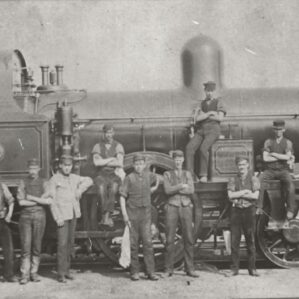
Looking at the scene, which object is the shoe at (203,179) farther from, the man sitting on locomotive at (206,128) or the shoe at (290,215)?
the shoe at (290,215)

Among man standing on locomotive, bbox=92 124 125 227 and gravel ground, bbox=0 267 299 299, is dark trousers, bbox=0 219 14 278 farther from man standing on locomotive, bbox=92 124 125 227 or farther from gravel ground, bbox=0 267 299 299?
man standing on locomotive, bbox=92 124 125 227

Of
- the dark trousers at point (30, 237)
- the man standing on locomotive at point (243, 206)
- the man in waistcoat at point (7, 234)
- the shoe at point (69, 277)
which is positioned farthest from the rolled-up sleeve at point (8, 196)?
the man standing on locomotive at point (243, 206)

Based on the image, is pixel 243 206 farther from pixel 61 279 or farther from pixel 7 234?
pixel 7 234

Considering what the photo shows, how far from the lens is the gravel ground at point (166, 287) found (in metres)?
6.74

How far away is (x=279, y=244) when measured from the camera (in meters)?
8.39

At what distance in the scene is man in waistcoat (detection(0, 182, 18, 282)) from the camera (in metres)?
7.34

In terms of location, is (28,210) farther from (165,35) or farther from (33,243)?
(165,35)

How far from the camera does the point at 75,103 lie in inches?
346

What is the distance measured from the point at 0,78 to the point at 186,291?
3.70 meters

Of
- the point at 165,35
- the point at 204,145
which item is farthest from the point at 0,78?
the point at 165,35

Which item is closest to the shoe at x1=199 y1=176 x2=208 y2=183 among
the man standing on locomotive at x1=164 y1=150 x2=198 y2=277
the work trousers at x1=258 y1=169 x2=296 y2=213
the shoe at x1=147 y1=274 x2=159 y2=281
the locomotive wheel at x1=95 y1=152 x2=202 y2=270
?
the locomotive wheel at x1=95 y1=152 x2=202 y2=270

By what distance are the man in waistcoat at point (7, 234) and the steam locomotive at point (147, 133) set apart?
1.44 ft

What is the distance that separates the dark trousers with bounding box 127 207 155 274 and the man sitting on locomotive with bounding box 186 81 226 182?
1.13 metres

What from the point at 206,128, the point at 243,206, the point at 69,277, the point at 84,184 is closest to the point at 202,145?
the point at 206,128
